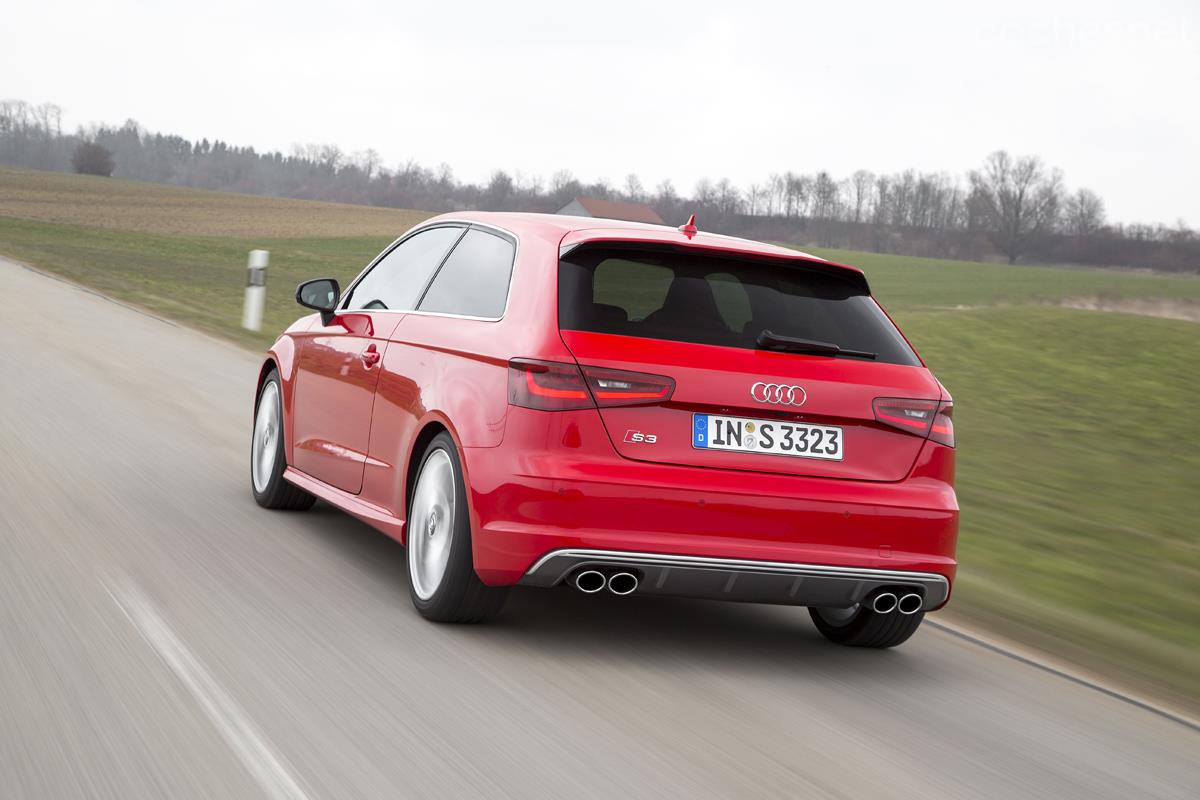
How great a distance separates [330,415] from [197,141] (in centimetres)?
17229

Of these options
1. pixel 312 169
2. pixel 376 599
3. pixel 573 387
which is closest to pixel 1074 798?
pixel 573 387

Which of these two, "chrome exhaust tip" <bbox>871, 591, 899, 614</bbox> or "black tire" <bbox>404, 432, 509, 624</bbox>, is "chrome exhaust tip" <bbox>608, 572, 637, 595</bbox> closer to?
"black tire" <bbox>404, 432, 509, 624</bbox>

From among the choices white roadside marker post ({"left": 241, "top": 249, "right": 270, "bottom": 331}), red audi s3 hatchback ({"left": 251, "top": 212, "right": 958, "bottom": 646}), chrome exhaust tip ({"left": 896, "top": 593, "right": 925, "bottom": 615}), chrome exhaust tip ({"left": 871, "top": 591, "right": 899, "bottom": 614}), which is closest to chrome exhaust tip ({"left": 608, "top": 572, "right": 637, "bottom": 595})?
red audi s3 hatchback ({"left": 251, "top": 212, "right": 958, "bottom": 646})

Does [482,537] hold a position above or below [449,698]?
above

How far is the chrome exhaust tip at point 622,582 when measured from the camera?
5008 mm

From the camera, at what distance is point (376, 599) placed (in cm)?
584

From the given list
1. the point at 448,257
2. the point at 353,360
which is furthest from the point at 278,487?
the point at 448,257

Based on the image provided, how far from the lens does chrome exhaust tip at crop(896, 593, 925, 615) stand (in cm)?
530

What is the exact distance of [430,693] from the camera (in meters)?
4.54

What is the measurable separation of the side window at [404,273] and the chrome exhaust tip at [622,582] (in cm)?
184

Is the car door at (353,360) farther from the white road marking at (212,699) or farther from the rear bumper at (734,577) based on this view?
the rear bumper at (734,577)

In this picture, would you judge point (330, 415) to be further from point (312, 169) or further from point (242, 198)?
point (312, 169)

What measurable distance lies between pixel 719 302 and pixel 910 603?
51.5 inches

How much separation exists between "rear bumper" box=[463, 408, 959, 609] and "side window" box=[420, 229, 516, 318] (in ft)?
2.26
